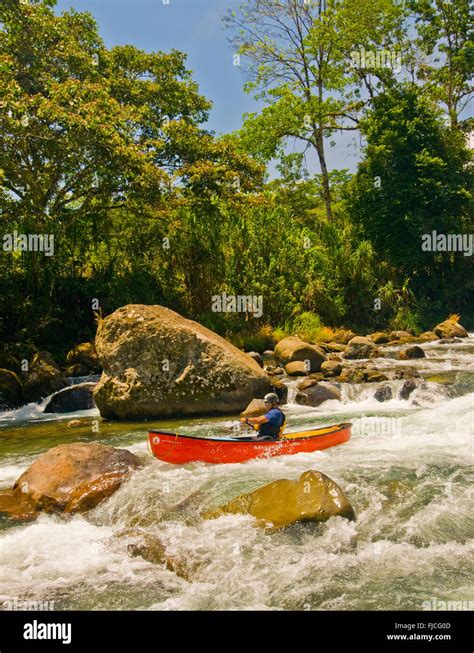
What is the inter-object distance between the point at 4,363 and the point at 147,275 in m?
6.48

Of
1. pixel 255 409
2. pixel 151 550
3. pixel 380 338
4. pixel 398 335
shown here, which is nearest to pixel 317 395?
pixel 255 409

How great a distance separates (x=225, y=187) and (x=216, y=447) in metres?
13.6

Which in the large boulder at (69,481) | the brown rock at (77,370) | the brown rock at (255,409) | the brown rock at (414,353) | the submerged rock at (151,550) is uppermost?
the brown rock at (414,353)

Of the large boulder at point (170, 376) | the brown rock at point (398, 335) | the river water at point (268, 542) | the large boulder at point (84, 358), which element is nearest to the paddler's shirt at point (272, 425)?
the river water at point (268, 542)

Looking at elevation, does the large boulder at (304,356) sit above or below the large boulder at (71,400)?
above

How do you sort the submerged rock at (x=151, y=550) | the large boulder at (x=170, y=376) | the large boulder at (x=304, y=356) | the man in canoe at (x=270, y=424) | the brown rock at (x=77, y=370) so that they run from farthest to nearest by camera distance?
the brown rock at (x=77, y=370) → the large boulder at (x=304, y=356) → the large boulder at (x=170, y=376) → the man in canoe at (x=270, y=424) → the submerged rock at (x=151, y=550)

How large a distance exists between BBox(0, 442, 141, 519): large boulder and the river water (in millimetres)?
186

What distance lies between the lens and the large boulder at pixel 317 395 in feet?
40.3

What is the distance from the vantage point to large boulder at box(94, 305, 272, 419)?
441 inches

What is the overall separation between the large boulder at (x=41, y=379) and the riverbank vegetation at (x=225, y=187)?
2040mm

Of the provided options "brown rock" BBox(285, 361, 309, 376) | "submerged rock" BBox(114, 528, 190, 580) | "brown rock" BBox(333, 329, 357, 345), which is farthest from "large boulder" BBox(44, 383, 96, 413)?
"brown rock" BBox(333, 329, 357, 345)

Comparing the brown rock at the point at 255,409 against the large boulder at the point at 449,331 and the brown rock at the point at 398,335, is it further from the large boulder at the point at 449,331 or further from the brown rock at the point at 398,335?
the large boulder at the point at 449,331

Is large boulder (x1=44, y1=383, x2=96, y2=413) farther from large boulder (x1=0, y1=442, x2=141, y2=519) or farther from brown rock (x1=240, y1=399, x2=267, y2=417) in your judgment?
large boulder (x1=0, y1=442, x2=141, y2=519)
